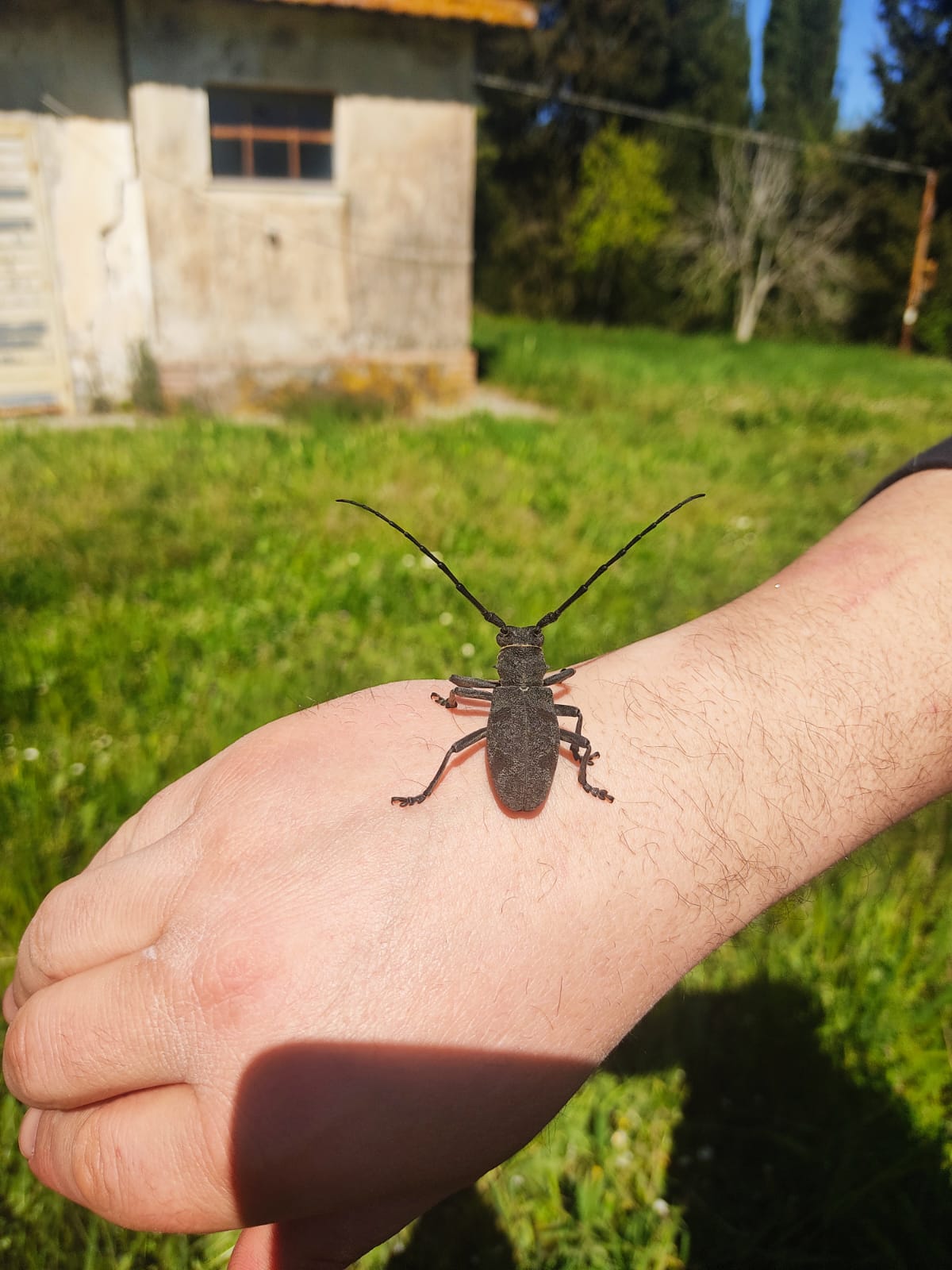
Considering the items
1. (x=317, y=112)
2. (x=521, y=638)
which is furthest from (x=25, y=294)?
(x=521, y=638)

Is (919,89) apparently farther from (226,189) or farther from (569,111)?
(569,111)

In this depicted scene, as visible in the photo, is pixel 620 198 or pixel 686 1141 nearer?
pixel 686 1141

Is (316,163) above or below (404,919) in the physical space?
above

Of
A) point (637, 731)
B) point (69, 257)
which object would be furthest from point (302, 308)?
point (637, 731)

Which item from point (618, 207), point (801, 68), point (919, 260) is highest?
point (618, 207)

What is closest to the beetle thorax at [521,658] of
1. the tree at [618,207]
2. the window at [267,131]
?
the window at [267,131]

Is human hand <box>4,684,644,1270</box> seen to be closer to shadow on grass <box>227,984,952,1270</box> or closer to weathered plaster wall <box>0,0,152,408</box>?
shadow on grass <box>227,984,952,1270</box>

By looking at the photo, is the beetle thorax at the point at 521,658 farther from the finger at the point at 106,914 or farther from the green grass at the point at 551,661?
the finger at the point at 106,914
